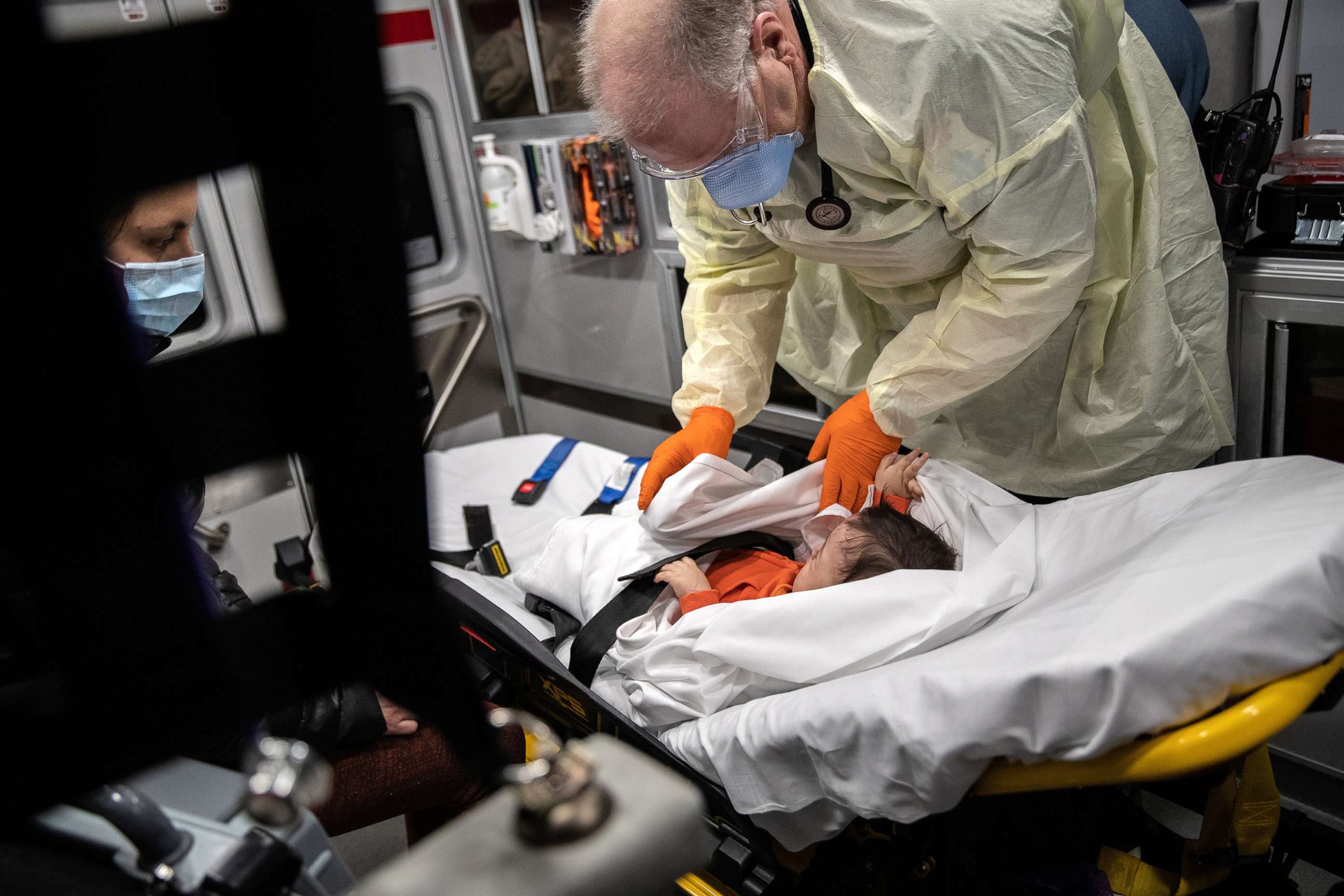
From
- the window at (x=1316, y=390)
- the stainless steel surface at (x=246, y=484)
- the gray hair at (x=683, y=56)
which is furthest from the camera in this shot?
the window at (x=1316, y=390)

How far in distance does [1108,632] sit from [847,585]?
0.50 meters

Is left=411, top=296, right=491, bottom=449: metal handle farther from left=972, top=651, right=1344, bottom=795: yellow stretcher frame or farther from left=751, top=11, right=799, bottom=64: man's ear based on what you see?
left=972, top=651, right=1344, bottom=795: yellow stretcher frame

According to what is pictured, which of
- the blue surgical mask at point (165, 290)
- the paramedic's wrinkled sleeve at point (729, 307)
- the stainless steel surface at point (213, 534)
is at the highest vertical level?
the blue surgical mask at point (165, 290)

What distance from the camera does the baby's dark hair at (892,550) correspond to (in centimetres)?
174

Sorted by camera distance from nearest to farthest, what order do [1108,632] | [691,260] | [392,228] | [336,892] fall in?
[392,228] → [336,892] → [1108,632] → [691,260]

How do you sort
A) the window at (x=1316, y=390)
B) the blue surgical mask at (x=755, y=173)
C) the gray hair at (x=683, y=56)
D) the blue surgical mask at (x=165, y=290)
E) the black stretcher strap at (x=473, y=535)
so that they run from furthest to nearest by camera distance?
1. the black stretcher strap at (x=473, y=535)
2. the window at (x=1316, y=390)
3. the blue surgical mask at (x=755, y=173)
4. the gray hair at (x=683, y=56)
5. the blue surgical mask at (x=165, y=290)

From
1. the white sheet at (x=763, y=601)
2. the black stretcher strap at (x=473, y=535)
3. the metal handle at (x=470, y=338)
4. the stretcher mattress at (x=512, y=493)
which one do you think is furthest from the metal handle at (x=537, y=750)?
the metal handle at (x=470, y=338)

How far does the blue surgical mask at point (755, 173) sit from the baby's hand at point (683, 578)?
2.43 feet

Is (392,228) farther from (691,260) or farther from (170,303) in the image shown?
(691,260)

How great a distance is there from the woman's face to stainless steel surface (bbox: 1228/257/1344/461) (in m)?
2.02

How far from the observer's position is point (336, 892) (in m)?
0.53

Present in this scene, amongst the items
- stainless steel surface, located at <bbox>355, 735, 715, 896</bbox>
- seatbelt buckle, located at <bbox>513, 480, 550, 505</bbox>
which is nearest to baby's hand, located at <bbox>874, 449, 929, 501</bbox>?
seatbelt buckle, located at <bbox>513, 480, 550, 505</bbox>

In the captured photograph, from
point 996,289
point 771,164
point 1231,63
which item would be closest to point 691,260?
point 771,164

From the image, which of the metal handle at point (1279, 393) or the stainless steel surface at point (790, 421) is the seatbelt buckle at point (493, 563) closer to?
the stainless steel surface at point (790, 421)
